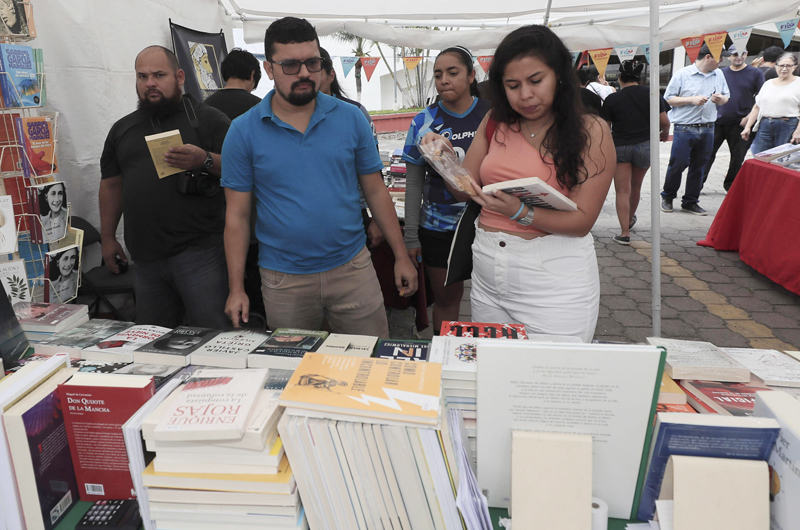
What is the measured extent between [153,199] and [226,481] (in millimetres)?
1662

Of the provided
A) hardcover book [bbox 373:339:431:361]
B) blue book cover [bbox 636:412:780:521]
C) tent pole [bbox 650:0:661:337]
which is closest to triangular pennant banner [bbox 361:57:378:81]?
tent pole [bbox 650:0:661:337]

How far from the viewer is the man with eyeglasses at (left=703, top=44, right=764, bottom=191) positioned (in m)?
6.52

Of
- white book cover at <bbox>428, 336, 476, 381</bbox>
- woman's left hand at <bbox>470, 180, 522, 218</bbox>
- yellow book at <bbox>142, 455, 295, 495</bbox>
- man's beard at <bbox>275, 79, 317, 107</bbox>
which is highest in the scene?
man's beard at <bbox>275, 79, 317, 107</bbox>

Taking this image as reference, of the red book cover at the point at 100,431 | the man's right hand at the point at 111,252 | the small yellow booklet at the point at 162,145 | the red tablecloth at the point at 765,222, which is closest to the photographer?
the red book cover at the point at 100,431

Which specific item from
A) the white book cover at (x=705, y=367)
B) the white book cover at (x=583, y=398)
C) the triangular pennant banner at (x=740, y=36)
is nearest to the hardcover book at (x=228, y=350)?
the white book cover at (x=583, y=398)

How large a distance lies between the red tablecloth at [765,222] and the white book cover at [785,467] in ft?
11.8

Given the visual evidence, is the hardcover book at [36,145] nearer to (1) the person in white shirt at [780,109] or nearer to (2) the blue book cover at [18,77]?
(2) the blue book cover at [18,77]

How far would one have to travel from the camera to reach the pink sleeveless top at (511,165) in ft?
5.58

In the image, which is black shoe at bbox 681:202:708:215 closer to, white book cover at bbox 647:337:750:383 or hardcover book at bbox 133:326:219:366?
white book cover at bbox 647:337:750:383

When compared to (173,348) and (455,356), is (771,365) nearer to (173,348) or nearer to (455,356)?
(455,356)

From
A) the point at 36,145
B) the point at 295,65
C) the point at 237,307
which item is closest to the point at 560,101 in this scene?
the point at 295,65

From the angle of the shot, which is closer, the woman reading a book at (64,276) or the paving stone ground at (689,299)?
the woman reading a book at (64,276)

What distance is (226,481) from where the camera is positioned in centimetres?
98

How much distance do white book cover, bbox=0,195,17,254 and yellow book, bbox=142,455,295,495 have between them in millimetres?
1309
